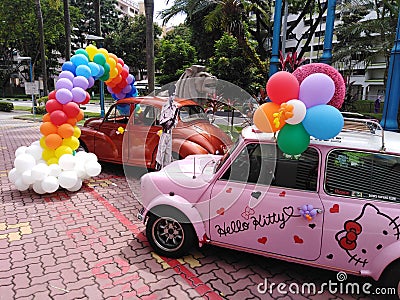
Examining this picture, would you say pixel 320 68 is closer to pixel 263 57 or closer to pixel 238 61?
pixel 238 61

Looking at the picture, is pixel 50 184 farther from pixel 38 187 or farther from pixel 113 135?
pixel 113 135

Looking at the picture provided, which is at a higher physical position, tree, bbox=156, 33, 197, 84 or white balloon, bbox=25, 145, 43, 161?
tree, bbox=156, 33, 197, 84

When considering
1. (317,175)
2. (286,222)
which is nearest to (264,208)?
(286,222)

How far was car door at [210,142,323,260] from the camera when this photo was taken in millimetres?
3215

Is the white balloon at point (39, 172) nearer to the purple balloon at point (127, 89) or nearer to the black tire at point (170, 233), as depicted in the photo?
the black tire at point (170, 233)

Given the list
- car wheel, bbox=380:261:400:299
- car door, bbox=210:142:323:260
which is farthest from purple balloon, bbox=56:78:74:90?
car wheel, bbox=380:261:400:299

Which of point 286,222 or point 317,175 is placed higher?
point 317,175

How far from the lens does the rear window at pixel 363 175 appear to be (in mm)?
2998

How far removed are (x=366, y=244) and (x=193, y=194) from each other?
6.12 ft

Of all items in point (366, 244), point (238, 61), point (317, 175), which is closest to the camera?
point (366, 244)

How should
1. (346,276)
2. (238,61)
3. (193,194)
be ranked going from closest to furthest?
(346,276), (193,194), (238,61)

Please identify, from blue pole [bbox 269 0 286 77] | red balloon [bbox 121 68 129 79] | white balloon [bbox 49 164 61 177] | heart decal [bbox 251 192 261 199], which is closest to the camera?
heart decal [bbox 251 192 261 199]

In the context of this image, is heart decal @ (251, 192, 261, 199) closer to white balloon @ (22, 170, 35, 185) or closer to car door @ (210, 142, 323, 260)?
car door @ (210, 142, 323, 260)

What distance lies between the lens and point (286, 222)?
3.28 meters
